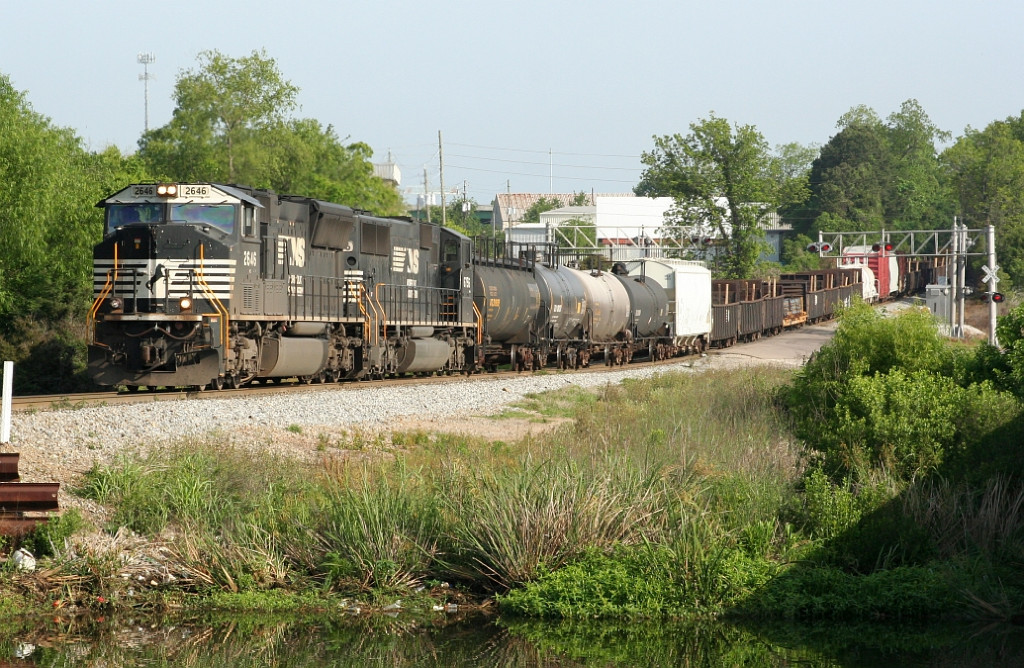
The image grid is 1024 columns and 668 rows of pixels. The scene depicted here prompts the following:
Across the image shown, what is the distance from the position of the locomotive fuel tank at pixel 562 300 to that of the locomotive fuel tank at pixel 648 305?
3.85m

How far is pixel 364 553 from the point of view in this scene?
10.3 m

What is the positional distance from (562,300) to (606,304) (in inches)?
135

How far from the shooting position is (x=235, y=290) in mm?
19953

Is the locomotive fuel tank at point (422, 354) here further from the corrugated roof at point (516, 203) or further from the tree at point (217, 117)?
the corrugated roof at point (516, 203)

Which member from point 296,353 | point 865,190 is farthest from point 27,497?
point 865,190

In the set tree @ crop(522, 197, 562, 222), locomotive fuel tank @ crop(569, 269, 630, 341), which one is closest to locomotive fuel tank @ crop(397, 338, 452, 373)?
locomotive fuel tank @ crop(569, 269, 630, 341)

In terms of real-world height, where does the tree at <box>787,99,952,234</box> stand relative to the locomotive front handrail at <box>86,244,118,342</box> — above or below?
above

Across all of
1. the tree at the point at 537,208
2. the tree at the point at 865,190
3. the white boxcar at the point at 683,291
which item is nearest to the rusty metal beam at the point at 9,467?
the white boxcar at the point at 683,291

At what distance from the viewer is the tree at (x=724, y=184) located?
72.4 m

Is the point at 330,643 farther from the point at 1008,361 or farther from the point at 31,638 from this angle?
the point at 1008,361

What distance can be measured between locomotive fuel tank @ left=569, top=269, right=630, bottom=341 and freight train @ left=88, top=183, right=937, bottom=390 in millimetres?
73

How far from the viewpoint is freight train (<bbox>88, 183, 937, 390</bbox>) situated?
19.5 metres

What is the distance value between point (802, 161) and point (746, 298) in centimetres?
10867

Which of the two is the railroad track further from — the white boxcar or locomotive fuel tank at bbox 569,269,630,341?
the white boxcar
